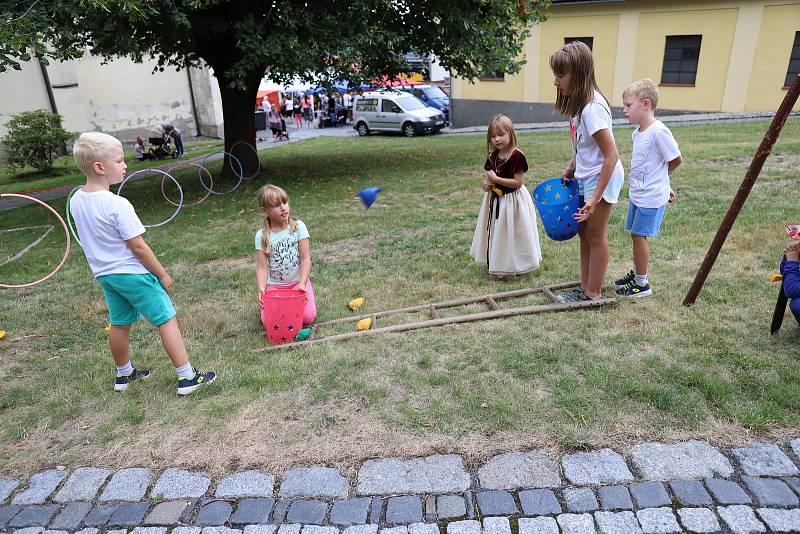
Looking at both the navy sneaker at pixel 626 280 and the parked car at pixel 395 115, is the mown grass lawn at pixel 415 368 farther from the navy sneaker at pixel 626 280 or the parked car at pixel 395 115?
the parked car at pixel 395 115

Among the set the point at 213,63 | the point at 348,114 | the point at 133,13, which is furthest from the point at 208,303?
the point at 348,114

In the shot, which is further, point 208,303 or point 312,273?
point 312,273

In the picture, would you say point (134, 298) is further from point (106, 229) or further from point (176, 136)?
point (176, 136)

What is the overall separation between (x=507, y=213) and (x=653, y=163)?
4.26 feet

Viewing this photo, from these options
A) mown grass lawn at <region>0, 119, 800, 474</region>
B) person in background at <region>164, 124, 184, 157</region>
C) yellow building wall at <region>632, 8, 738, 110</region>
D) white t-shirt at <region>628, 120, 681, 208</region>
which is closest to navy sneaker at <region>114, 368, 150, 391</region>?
mown grass lawn at <region>0, 119, 800, 474</region>

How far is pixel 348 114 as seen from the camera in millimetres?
29656

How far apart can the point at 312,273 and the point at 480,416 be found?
10.3 ft

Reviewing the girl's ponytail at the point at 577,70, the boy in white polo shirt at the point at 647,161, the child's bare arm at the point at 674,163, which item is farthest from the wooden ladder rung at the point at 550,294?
the girl's ponytail at the point at 577,70

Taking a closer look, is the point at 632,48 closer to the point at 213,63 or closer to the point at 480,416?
the point at 213,63

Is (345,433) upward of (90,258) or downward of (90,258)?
downward

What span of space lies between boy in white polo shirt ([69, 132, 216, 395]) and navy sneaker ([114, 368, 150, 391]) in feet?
0.63

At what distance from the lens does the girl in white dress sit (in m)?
4.68

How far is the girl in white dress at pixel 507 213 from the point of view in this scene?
4.68 metres

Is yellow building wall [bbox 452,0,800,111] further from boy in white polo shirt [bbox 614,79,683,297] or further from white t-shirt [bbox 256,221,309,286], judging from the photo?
white t-shirt [bbox 256,221,309,286]
